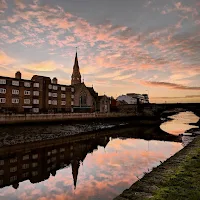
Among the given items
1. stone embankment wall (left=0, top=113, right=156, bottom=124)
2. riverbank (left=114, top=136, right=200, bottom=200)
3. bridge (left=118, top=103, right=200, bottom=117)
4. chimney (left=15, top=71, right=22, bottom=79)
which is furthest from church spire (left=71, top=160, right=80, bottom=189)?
bridge (left=118, top=103, right=200, bottom=117)

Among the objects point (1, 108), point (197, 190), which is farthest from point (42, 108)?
point (197, 190)

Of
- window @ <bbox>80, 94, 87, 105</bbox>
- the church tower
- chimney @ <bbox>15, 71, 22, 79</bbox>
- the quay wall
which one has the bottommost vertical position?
the quay wall

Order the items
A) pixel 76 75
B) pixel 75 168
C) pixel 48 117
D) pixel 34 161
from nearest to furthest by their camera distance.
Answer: pixel 75 168 → pixel 34 161 → pixel 48 117 → pixel 76 75

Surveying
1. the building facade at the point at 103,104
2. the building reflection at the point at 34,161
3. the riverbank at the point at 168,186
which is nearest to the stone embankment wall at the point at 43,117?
the building reflection at the point at 34,161

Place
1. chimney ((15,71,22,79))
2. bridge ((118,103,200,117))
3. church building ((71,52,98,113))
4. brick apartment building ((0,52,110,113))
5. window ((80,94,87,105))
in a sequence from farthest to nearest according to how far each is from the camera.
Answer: window ((80,94,87,105)), church building ((71,52,98,113)), bridge ((118,103,200,117)), chimney ((15,71,22,79)), brick apartment building ((0,52,110,113))

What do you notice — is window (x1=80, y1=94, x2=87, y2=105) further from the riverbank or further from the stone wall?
the riverbank

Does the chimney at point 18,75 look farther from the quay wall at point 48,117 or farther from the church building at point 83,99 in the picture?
the church building at point 83,99

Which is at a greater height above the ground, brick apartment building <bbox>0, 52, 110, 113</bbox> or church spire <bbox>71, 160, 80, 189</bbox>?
brick apartment building <bbox>0, 52, 110, 113</bbox>

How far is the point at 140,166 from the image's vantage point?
2256 centimetres

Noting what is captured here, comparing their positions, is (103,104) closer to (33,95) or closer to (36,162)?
(33,95)

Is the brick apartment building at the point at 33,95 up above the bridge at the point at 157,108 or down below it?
above

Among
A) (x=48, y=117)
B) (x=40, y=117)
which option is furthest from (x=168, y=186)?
(x=48, y=117)

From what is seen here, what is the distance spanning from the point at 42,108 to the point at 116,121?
30.2m

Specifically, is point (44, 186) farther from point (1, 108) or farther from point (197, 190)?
point (1, 108)
